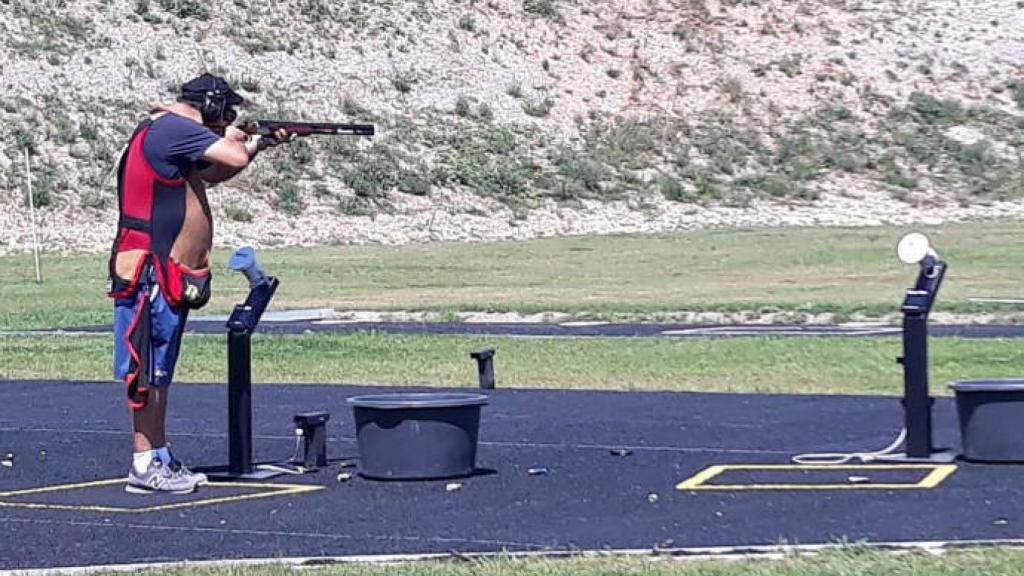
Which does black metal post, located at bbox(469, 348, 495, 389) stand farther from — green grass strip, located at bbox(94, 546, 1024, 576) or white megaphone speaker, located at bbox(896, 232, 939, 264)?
green grass strip, located at bbox(94, 546, 1024, 576)

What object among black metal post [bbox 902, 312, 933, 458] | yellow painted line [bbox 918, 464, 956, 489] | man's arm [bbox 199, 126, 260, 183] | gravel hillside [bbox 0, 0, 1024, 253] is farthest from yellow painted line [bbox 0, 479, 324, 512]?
gravel hillside [bbox 0, 0, 1024, 253]

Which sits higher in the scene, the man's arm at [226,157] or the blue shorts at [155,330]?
the man's arm at [226,157]

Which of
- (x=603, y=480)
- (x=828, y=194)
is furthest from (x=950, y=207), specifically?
(x=603, y=480)

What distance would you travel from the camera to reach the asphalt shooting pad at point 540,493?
8867 mm

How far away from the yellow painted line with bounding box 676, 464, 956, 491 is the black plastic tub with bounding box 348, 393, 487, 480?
4.06 ft

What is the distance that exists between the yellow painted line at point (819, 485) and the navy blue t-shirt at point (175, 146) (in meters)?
3.03

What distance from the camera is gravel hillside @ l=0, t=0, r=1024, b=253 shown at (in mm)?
49688

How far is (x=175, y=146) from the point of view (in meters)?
10.2

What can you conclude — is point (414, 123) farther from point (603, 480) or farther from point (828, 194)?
point (603, 480)

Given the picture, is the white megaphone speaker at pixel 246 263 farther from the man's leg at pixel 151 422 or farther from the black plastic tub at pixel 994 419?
the black plastic tub at pixel 994 419

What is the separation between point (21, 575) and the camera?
26.7ft

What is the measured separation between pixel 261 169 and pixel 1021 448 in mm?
41034

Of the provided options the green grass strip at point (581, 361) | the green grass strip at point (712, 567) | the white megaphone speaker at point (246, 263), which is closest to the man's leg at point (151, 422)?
the white megaphone speaker at point (246, 263)

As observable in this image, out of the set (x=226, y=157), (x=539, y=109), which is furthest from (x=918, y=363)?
(x=539, y=109)
